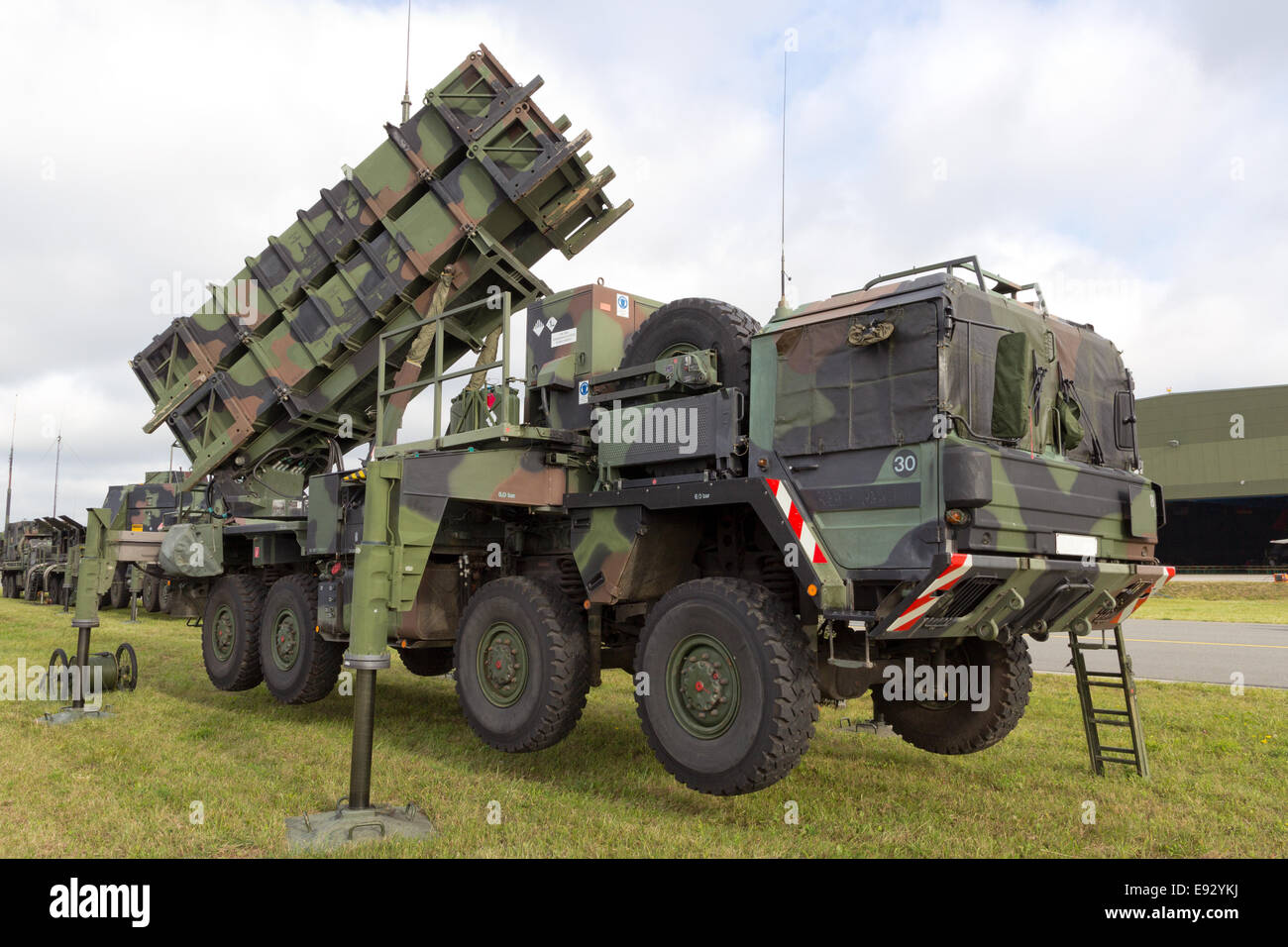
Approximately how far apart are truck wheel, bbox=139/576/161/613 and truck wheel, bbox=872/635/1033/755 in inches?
723

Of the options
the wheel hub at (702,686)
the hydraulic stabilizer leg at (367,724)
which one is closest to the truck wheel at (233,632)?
the hydraulic stabilizer leg at (367,724)

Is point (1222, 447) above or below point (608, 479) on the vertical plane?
above

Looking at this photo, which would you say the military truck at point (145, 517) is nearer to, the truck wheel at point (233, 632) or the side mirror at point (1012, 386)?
the truck wheel at point (233, 632)

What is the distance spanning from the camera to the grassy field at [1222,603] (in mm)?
18125

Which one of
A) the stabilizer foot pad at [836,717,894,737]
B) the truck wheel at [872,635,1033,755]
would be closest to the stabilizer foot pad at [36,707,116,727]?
the stabilizer foot pad at [836,717,894,737]

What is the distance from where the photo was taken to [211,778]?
5.93 meters

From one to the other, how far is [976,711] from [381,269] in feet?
20.3

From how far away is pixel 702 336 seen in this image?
6.02 m

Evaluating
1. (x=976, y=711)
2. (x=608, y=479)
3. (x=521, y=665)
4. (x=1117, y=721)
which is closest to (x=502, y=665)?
(x=521, y=665)

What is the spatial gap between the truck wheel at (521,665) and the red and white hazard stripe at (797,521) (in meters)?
1.91

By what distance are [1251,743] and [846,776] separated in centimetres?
319

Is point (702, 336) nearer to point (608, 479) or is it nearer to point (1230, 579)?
point (608, 479)

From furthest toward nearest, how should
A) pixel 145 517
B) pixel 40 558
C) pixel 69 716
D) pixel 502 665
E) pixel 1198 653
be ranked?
pixel 40 558
pixel 145 517
pixel 1198 653
pixel 69 716
pixel 502 665

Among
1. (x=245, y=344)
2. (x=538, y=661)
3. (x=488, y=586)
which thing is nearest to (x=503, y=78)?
(x=245, y=344)
